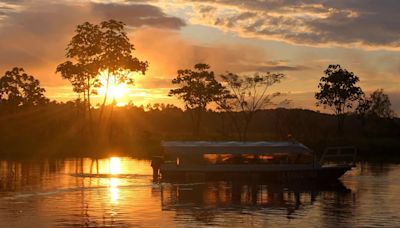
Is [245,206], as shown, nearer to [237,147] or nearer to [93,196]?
[93,196]

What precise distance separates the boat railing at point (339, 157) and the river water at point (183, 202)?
2058mm

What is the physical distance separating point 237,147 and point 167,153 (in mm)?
5282

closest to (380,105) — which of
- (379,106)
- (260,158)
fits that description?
(379,106)

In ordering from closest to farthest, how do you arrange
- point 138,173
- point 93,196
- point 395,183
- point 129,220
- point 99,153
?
1. point 129,220
2. point 93,196
3. point 395,183
4. point 138,173
5. point 99,153

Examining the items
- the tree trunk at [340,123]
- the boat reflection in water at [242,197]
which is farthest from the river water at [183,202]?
the tree trunk at [340,123]

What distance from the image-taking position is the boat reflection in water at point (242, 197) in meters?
33.3

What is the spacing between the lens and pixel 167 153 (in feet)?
169

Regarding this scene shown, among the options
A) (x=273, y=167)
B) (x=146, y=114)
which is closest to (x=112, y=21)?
(x=273, y=167)

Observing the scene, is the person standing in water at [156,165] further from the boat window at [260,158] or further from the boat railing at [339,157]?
the boat railing at [339,157]

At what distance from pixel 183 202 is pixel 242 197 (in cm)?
444

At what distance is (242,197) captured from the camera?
39719mm

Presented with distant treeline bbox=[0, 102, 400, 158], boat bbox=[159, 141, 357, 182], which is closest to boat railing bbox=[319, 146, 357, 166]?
boat bbox=[159, 141, 357, 182]

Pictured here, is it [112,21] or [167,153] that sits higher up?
[112,21]

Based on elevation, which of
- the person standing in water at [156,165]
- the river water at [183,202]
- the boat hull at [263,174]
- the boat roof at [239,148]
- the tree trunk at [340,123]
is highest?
the tree trunk at [340,123]
